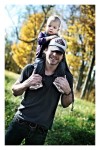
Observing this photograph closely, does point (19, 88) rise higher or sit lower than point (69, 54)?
lower

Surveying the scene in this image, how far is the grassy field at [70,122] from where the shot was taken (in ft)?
9.46

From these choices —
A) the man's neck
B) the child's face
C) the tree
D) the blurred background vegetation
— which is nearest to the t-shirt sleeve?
the man's neck

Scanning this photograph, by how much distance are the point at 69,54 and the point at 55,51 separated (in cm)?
68

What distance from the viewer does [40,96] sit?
2316mm

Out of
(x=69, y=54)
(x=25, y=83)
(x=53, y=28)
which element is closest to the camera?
(x=25, y=83)

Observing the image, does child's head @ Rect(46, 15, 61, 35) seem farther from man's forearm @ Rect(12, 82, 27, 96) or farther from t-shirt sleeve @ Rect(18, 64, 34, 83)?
man's forearm @ Rect(12, 82, 27, 96)

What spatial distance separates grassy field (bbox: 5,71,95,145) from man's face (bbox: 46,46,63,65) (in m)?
0.59

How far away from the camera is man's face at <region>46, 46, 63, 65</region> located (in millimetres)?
2328

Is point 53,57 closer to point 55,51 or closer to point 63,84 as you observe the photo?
point 55,51

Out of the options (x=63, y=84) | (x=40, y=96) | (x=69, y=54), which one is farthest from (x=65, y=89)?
(x=69, y=54)

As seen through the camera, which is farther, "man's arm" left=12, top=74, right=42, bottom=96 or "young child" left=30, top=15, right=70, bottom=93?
"young child" left=30, top=15, right=70, bottom=93
